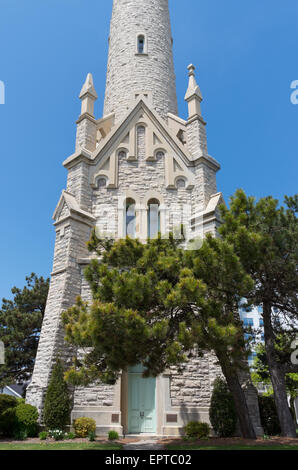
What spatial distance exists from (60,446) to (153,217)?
943cm

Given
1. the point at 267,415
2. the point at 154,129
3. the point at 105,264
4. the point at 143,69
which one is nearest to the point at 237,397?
the point at 267,415

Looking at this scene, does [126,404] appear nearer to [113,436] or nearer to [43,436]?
[113,436]

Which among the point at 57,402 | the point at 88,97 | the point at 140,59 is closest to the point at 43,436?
the point at 57,402

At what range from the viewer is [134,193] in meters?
16.8

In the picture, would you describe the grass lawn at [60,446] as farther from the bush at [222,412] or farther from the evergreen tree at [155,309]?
the bush at [222,412]

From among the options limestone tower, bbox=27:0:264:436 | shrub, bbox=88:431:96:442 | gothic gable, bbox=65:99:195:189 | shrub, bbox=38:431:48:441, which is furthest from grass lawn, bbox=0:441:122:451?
gothic gable, bbox=65:99:195:189

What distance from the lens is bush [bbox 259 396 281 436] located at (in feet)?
43.9

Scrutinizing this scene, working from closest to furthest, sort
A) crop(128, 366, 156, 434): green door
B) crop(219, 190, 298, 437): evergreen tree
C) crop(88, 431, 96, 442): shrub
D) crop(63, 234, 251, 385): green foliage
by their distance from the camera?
crop(63, 234, 251, 385): green foliage
crop(219, 190, 298, 437): evergreen tree
crop(88, 431, 96, 442): shrub
crop(128, 366, 156, 434): green door

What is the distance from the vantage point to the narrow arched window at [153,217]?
642 inches

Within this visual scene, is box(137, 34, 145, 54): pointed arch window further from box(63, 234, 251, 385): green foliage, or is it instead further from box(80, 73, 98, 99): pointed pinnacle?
box(63, 234, 251, 385): green foliage

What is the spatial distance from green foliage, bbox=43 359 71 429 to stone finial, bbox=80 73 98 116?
1205cm

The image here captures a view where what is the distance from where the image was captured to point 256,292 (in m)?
10.9

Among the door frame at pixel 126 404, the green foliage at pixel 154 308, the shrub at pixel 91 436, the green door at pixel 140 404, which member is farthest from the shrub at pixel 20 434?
the green foliage at pixel 154 308
